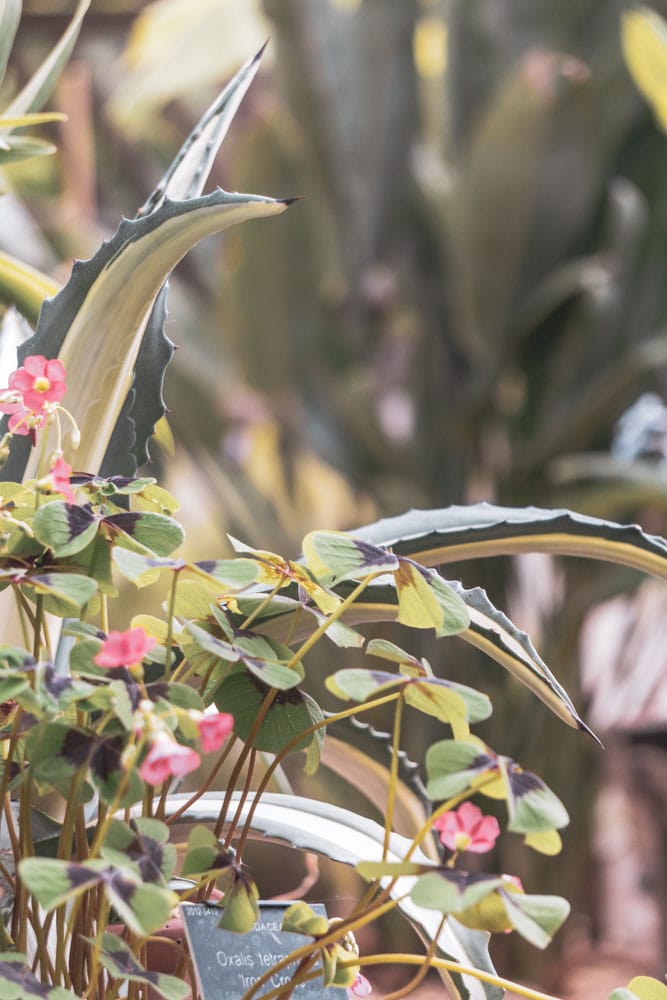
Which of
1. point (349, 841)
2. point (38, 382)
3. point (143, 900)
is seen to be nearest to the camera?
point (143, 900)

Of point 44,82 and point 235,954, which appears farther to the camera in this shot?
point 44,82

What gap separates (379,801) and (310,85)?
1.89 m

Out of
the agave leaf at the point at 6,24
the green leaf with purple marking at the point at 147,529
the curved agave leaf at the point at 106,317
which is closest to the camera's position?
the green leaf with purple marking at the point at 147,529

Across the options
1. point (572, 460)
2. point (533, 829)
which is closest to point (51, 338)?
point (533, 829)

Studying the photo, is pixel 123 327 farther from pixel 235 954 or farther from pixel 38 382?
pixel 235 954

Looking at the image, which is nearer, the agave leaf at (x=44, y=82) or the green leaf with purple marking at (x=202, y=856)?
the green leaf with purple marking at (x=202, y=856)

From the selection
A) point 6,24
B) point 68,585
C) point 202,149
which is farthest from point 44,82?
point 68,585

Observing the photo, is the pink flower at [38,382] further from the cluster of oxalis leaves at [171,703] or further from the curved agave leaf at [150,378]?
the curved agave leaf at [150,378]

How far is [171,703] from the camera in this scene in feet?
1.22

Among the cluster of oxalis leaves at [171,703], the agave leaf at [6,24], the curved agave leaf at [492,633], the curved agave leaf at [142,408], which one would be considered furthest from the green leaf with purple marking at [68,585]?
the agave leaf at [6,24]

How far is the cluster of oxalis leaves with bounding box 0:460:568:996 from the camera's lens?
337 mm

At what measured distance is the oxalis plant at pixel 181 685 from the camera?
1.13 feet

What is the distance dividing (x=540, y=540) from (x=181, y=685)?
235mm

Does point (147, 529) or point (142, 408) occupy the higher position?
point (142, 408)
